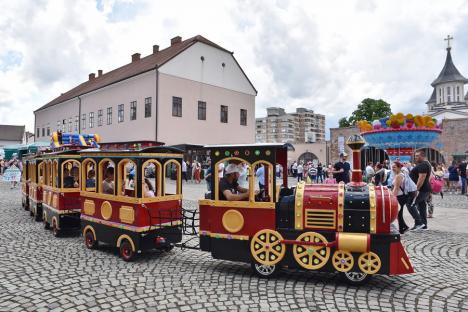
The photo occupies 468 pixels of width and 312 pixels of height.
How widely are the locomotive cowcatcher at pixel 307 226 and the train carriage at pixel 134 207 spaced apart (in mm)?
1214

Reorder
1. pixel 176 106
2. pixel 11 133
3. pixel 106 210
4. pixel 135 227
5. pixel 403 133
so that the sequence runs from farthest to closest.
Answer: pixel 11 133
pixel 176 106
pixel 403 133
pixel 106 210
pixel 135 227

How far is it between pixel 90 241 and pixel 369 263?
208 inches

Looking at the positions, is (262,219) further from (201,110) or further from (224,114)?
(224,114)

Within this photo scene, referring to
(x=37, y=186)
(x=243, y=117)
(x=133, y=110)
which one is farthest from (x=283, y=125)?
(x=37, y=186)

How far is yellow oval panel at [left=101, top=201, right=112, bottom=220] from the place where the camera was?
6879mm

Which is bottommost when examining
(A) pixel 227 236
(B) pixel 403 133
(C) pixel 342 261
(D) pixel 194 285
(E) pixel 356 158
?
(D) pixel 194 285

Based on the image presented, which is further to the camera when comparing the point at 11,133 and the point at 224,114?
the point at 11,133

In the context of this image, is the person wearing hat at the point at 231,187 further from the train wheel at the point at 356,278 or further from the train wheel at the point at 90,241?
the train wheel at the point at 90,241

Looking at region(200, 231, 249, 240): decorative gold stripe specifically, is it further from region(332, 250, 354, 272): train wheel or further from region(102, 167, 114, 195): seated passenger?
region(102, 167, 114, 195): seated passenger

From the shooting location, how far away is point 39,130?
5022 cm

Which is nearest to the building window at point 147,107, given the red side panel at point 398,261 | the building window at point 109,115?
the building window at point 109,115

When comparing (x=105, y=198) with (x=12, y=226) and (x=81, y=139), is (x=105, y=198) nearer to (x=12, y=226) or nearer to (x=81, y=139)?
(x=12, y=226)

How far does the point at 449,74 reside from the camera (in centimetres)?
→ 7481

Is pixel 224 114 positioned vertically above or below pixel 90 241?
above
